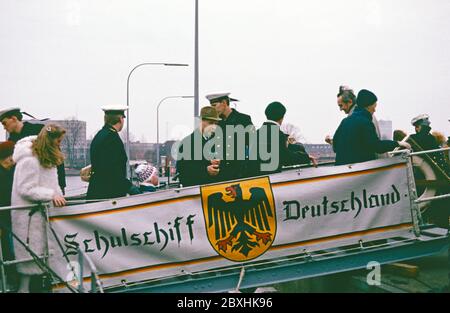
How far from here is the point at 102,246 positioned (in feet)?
17.9

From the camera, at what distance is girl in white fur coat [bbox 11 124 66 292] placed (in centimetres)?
530

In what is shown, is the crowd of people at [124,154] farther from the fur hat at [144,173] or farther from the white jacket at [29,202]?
the fur hat at [144,173]

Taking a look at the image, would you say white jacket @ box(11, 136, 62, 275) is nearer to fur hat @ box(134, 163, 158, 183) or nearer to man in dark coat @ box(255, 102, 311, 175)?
man in dark coat @ box(255, 102, 311, 175)

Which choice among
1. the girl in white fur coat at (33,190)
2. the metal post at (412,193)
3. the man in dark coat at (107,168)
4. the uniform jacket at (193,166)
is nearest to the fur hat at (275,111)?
the uniform jacket at (193,166)

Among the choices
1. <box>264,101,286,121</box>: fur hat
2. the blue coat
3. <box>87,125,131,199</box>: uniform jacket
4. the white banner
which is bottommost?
the white banner

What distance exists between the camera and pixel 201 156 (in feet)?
19.4

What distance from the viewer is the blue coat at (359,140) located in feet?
19.4

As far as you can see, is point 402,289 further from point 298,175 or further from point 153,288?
point 153,288

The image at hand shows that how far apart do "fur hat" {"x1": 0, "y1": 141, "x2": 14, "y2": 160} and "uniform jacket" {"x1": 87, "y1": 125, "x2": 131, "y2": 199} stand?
0.83 meters

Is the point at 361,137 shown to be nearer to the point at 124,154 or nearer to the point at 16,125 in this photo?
the point at 124,154

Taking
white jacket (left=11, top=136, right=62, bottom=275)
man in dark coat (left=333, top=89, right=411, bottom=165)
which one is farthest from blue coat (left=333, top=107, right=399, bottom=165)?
white jacket (left=11, top=136, right=62, bottom=275)

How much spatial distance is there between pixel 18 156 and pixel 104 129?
1005 mm

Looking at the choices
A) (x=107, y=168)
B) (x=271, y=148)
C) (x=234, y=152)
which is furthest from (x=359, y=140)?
(x=107, y=168)

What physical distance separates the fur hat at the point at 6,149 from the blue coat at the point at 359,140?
11.8 ft
